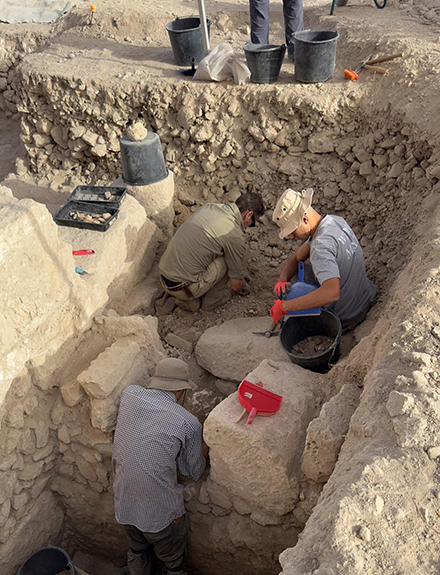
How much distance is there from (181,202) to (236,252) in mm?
1474

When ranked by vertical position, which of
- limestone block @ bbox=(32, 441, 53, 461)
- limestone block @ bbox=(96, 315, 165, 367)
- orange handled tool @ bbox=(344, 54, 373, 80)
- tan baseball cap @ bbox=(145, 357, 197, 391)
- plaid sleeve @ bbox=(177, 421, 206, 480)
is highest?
orange handled tool @ bbox=(344, 54, 373, 80)

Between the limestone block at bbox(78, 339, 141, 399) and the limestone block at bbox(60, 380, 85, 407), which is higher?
the limestone block at bbox(78, 339, 141, 399)

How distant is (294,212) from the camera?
3719 millimetres

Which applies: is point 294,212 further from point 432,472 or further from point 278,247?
point 432,472

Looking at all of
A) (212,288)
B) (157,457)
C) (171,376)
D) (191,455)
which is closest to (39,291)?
(171,376)

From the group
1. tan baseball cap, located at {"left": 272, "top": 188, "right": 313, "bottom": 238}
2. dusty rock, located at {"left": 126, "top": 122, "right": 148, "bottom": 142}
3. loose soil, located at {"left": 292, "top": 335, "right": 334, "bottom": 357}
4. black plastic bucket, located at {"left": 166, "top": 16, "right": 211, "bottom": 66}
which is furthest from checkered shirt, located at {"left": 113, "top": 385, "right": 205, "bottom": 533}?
black plastic bucket, located at {"left": 166, "top": 16, "right": 211, "bottom": 66}

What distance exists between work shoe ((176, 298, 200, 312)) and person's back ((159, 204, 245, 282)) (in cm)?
43

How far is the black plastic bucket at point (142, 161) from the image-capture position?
200 inches

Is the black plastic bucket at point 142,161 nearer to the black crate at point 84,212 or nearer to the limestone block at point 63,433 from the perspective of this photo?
the black crate at point 84,212

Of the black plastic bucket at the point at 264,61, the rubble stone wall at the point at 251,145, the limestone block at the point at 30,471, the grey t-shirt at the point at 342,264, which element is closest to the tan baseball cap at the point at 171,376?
the limestone block at the point at 30,471

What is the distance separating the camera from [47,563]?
3.62m

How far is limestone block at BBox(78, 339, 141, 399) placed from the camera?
3.38 m

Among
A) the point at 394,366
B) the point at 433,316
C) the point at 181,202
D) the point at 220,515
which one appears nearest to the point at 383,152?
the point at 181,202

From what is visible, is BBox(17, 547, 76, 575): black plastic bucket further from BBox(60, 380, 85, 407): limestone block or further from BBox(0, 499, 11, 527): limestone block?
BBox(60, 380, 85, 407): limestone block
